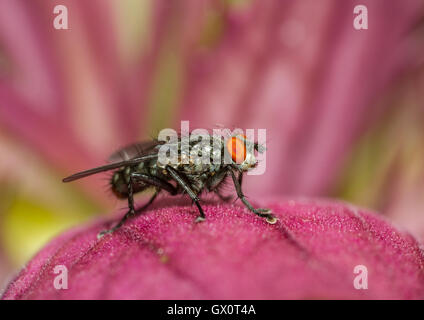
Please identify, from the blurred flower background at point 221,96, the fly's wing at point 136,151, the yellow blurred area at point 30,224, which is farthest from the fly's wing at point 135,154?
the yellow blurred area at point 30,224

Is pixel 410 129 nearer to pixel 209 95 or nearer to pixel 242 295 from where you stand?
pixel 209 95

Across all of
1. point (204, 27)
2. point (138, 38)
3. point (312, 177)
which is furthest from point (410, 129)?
point (138, 38)

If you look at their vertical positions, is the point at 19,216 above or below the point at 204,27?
below

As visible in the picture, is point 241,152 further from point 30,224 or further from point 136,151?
point 30,224

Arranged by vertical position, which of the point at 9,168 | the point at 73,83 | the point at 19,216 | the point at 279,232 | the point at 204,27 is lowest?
the point at 19,216

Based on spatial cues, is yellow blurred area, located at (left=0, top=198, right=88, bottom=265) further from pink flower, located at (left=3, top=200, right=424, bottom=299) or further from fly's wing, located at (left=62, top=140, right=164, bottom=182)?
pink flower, located at (left=3, top=200, right=424, bottom=299)

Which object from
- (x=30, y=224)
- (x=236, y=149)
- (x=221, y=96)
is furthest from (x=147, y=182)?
(x=30, y=224)

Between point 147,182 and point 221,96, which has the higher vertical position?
point 221,96
